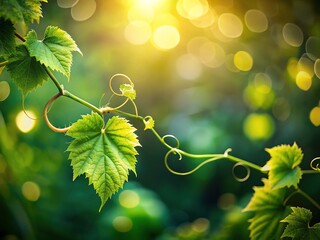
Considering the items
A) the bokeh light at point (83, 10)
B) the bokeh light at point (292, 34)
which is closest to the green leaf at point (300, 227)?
the bokeh light at point (292, 34)

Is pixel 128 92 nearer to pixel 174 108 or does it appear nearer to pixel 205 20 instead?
pixel 205 20

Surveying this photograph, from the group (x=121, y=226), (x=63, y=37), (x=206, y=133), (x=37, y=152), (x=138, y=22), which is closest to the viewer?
(x=63, y=37)

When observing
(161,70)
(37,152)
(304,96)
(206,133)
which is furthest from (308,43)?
(37,152)

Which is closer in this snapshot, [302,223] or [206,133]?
[302,223]

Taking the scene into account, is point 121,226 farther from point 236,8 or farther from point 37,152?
point 236,8

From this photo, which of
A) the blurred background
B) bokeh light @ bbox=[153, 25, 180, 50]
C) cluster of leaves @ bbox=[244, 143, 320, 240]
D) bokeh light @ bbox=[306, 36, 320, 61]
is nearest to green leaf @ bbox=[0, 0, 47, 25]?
cluster of leaves @ bbox=[244, 143, 320, 240]

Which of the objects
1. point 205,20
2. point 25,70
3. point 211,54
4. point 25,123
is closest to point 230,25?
point 205,20
